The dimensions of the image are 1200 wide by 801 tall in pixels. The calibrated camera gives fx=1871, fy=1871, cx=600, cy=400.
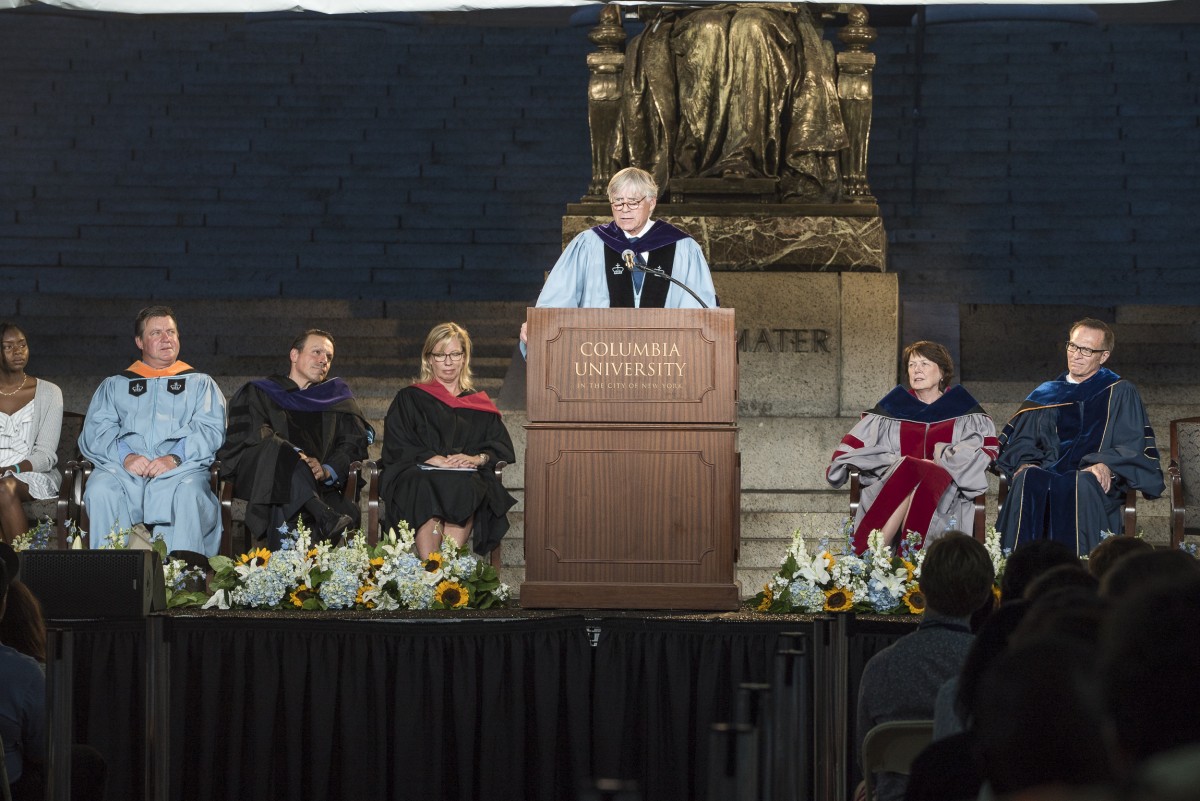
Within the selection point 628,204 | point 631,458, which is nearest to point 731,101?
point 628,204

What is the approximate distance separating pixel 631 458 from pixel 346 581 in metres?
1.23

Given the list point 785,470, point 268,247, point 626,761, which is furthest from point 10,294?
point 626,761

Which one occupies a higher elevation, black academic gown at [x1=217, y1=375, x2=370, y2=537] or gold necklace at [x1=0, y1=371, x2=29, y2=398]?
gold necklace at [x1=0, y1=371, x2=29, y2=398]

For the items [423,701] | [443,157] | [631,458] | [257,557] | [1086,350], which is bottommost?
[423,701]

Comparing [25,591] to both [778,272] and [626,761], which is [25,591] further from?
[778,272]

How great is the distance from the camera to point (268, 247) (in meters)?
15.3

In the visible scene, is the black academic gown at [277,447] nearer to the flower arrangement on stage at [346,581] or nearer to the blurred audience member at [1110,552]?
the flower arrangement on stage at [346,581]

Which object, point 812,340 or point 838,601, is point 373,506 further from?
point 812,340

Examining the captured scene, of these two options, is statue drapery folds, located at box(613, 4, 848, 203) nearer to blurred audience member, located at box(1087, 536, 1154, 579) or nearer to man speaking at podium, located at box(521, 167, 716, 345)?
man speaking at podium, located at box(521, 167, 716, 345)

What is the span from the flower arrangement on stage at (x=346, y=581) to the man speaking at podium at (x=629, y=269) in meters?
1.15

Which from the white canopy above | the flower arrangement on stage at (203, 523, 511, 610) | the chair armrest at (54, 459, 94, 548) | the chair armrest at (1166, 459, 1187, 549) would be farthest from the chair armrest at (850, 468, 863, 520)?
the chair armrest at (54, 459, 94, 548)

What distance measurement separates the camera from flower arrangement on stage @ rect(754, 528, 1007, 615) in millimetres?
6758

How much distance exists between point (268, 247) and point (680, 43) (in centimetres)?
552

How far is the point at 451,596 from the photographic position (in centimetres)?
694
